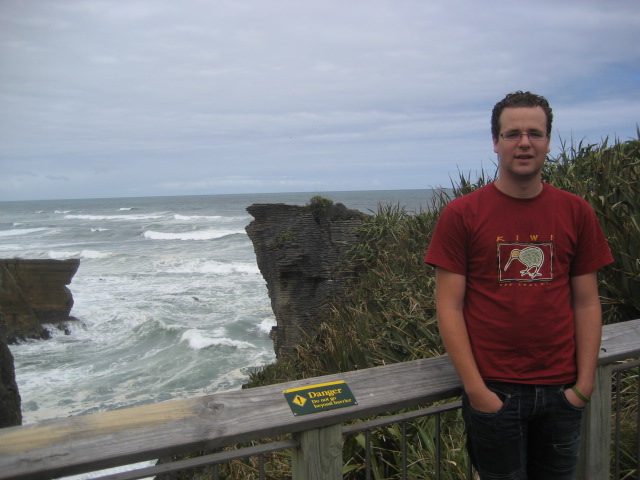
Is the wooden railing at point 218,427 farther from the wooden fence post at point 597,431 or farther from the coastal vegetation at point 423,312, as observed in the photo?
the coastal vegetation at point 423,312

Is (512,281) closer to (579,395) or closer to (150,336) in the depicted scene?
(579,395)

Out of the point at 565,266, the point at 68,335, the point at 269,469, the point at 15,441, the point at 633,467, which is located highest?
the point at 565,266

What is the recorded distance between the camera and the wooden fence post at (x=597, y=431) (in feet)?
8.57

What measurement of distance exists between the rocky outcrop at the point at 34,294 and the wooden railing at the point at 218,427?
19335mm

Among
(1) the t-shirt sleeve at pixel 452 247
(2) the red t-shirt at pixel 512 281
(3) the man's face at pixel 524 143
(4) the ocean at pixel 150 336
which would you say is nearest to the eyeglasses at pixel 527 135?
(3) the man's face at pixel 524 143

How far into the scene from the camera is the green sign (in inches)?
77.1

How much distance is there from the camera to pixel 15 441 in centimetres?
161

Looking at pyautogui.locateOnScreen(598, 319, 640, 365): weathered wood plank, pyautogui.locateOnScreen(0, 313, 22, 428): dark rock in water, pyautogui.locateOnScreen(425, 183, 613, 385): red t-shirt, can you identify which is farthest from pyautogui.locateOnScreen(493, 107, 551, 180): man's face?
pyautogui.locateOnScreen(0, 313, 22, 428): dark rock in water

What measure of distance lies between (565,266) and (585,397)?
47 centimetres

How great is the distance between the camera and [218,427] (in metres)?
1.81

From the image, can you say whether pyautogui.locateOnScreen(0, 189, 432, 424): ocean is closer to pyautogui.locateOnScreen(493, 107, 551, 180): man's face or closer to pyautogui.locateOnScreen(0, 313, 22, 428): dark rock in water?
pyautogui.locateOnScreen(0, 313, 22, 428): dark rock in water

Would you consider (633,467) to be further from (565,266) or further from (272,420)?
(272,420)

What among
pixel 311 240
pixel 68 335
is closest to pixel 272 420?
pixel 311 240

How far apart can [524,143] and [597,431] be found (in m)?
1.33
